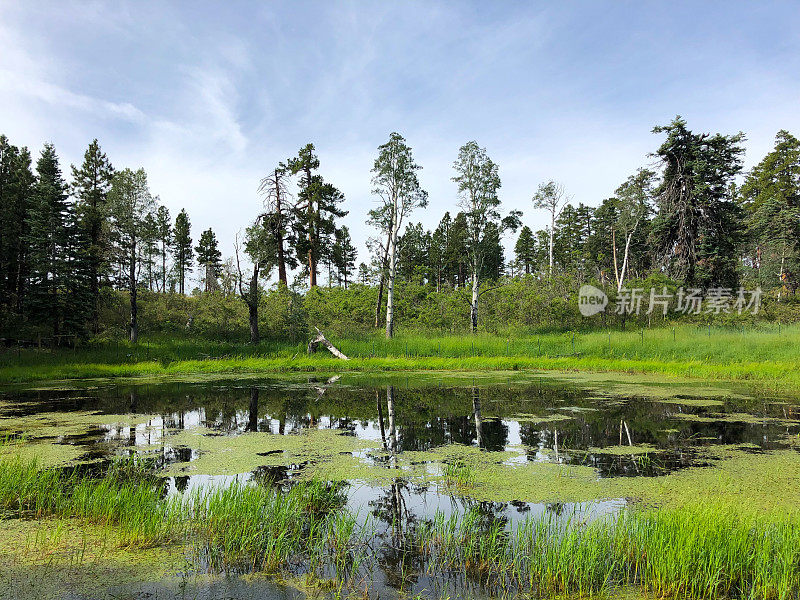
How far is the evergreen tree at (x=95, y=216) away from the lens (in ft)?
96.0

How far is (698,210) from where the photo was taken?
30781 millimetres

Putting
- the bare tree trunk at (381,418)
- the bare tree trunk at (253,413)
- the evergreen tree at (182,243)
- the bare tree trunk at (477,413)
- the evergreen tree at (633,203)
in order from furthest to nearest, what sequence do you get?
1. the evergreen tree at (182,243)
2. the evergreen tree at (633,203)
3. the bare tree trunk at (253,413)
4. the bare tree trunk at (477,413)
5. the bare tree trunk at (381,418)

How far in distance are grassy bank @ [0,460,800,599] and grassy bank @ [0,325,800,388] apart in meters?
14.8

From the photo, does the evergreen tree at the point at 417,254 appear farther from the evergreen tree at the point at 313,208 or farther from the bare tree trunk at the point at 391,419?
the bare tree trunk at the point at 391,419

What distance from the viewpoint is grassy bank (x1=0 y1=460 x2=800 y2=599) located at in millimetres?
3770

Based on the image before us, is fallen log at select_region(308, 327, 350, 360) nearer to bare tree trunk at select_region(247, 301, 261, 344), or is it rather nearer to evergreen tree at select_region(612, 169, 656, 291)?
bare tree trunk at select_region(247, 301, 261, 344)

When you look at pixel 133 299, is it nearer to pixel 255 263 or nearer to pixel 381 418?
pixel 255 263

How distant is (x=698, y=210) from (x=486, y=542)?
33497mm

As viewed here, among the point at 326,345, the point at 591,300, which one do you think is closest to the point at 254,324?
the point at 326,345

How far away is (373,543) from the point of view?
4699 millimetres

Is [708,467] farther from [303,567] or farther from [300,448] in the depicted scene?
[300,448]

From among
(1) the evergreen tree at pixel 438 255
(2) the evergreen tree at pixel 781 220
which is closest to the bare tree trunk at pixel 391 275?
(2) the evergreen tree at pixel 781 220

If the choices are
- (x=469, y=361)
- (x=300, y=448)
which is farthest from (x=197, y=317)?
(x=300, y=448)

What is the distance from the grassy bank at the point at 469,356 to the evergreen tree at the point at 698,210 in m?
5.99
